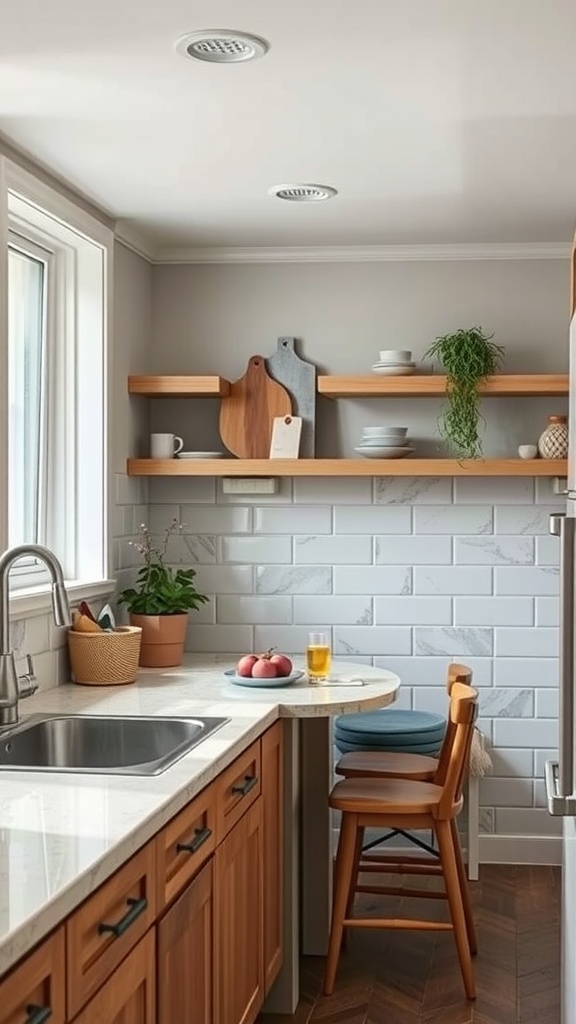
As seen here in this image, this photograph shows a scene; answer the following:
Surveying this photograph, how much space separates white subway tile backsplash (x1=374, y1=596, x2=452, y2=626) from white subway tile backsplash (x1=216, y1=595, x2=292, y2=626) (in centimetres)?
35

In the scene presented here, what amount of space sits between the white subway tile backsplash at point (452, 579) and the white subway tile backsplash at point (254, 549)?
0.50m

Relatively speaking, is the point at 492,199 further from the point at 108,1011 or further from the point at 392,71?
the point at 108,1011

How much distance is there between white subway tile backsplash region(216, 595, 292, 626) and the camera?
16.2 feet

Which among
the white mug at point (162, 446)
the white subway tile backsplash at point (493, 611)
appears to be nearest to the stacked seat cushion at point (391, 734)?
the white subway tile backsplash at point (493, 611)

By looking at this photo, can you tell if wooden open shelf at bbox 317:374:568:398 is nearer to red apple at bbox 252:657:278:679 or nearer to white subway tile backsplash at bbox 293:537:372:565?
white subway tile backsplash at bbox 293:537:372:565

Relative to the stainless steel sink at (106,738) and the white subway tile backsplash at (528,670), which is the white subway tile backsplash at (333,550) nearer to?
the white subway tile backsplash at (528,670)

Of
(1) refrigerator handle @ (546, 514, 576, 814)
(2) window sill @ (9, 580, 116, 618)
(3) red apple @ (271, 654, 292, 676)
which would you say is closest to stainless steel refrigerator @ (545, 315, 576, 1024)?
(1) refrigerator handle @ (546, 514, 576, 814)

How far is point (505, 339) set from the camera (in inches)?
191

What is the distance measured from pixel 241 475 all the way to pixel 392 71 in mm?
2108

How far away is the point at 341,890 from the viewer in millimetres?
3693

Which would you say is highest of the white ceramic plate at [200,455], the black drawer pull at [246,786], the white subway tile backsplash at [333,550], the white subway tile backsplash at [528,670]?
the white ceramic plate at [200,455]

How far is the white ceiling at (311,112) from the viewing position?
8.32 ft

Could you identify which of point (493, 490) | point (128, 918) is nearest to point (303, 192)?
point (493, 490)

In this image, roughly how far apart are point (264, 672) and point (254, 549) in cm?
129
